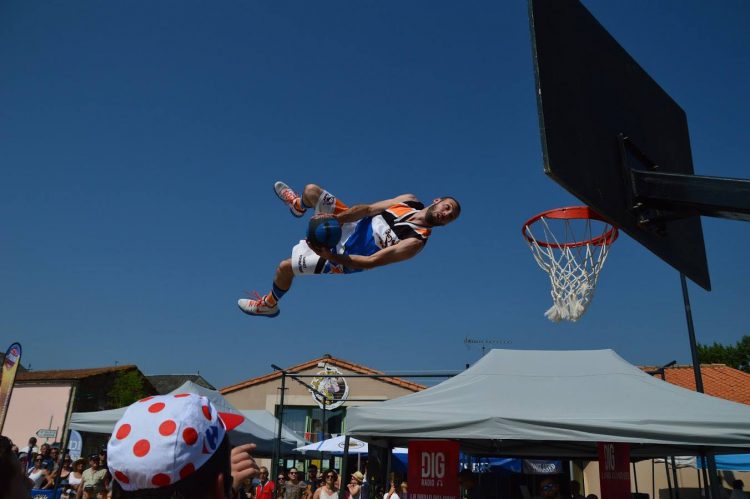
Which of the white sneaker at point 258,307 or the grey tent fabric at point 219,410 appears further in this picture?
the grey tent fabric at point 219,410

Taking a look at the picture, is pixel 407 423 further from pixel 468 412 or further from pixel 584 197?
pixel 584 197

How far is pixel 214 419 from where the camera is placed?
132cm

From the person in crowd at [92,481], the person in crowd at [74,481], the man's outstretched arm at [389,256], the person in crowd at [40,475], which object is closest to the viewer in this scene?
the man's outstretched arm at [389,256]

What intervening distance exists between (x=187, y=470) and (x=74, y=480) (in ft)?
37.8

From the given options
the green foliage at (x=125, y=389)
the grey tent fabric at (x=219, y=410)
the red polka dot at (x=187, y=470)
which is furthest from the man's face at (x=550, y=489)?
the green foliage at (x=125, y=389)

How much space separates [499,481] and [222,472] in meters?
11.3

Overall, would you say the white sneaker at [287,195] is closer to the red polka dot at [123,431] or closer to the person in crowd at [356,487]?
the red polka dot at [123,431]

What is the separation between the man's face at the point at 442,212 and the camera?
5.41 metres

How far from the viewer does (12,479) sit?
4.95ft

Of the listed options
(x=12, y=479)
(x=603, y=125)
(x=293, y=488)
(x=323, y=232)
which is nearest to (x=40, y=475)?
(x=293, y=488)

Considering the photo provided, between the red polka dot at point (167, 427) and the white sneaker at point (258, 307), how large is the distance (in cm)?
524

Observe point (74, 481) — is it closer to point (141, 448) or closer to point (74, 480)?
point (74, 480)

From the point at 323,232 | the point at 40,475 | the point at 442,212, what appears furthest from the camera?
the point at 40,475

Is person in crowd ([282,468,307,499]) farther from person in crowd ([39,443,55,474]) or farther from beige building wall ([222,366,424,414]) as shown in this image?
beige building wall ([222,366,424,414])
